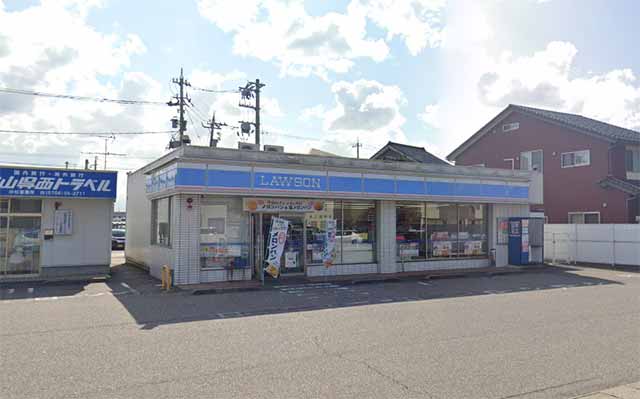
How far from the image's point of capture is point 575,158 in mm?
28656

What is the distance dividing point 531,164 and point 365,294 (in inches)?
870

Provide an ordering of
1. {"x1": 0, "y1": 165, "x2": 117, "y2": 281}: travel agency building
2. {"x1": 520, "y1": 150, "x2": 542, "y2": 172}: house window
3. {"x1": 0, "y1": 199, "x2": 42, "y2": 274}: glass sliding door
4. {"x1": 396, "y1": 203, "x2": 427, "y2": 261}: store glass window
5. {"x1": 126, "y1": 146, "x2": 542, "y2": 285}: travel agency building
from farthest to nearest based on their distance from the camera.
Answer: {"x1": 520, "y1": 150, "x2": 542, "y2": 172}: house window
{"x1": 396, "y1": 203, "x2": 427, "y2": 261}: store glass window
{"x1": 0, "y1": 199, "x2": 42, "y2": 274}: glass sliding door
{"x1": 0, "y1": 165, "x2": 117, "y2": 281}: travel agency building
{"x1": 126, "y1": 146, "x2": 542, "y2": 285}: travel agency building

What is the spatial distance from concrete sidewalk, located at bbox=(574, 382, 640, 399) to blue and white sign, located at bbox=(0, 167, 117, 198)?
14.5m

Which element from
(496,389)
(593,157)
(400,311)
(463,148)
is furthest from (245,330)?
(463,148)

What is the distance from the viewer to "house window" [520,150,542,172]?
1206 inches

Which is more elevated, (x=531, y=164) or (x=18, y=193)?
(x=531, y=164)

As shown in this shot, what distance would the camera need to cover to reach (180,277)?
1396 cm

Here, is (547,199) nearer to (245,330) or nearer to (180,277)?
(180,277)

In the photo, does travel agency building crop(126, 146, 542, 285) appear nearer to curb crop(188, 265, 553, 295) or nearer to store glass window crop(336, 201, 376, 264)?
store glass window crop(336, 201, 376, 264)

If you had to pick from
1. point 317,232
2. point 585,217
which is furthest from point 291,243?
point 585,217

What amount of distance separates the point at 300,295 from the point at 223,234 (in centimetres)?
350

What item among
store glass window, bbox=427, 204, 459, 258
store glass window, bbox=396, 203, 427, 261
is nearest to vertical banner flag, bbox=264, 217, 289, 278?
store glass window, bbox=396, 203, 427, 261

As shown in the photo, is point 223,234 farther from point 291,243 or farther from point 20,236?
point 20,236

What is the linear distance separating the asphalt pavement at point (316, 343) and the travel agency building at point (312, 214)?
211 centimetres
